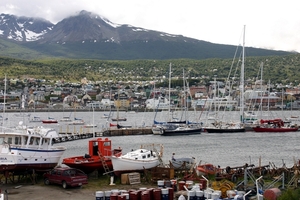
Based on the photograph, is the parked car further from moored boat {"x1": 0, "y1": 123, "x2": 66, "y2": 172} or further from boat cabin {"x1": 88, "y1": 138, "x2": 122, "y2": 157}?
boat cabin {"x1": 88, "y1": 138, "x2": 122, "y2": 157}

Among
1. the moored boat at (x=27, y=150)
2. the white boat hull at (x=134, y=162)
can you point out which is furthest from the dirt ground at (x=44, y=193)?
the white boat hull at (x=134, y=162)

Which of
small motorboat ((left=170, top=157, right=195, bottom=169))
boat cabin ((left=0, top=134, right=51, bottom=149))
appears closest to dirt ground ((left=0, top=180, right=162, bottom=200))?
boat cabin ((left=0, top=134, right=51, bottom=149))

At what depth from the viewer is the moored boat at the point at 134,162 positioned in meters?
24.6

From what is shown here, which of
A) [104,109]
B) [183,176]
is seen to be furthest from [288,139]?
[104,109]

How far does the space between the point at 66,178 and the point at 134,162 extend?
4.26 metres

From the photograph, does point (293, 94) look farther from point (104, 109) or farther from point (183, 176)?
point (183, 176)

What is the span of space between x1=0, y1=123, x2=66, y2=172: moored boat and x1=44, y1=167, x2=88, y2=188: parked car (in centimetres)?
150

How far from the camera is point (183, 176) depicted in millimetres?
24734

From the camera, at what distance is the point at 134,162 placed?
24953 millimetres

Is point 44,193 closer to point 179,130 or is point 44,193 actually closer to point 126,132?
point 179,130

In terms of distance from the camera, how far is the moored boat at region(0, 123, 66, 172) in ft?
76.2

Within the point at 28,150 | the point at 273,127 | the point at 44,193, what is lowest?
the point at 273,127

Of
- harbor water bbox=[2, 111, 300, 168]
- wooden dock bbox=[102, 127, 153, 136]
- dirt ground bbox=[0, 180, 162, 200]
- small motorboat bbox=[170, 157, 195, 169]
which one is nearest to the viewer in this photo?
dirt ground bbox=[0, 180, 162, 200]

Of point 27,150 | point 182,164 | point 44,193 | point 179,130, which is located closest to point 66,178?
point 44,193
